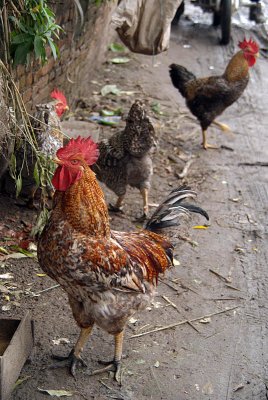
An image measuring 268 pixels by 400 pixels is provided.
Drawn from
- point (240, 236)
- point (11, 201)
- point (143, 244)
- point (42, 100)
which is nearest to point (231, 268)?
point (240, 236)

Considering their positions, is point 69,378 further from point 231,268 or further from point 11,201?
point 11,201

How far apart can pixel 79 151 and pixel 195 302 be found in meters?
1.86

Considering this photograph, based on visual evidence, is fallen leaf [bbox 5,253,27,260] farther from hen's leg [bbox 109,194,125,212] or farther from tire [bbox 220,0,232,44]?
tire [bbox 220,0,232,44]

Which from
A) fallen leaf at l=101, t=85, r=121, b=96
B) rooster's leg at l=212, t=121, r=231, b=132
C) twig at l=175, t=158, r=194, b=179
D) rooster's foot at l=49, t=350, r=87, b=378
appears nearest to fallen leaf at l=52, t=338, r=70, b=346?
rooster's foot at l=49, t=350, r=87, b=378

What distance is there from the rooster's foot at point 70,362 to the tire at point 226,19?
8.63 metres

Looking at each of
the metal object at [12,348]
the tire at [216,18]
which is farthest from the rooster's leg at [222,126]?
the tire at [216,18]

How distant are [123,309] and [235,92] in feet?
15.4

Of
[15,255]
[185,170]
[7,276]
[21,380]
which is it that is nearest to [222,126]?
[185,170]

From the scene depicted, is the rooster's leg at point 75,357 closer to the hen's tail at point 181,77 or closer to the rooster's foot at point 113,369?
the rooster's foot at point 113,369

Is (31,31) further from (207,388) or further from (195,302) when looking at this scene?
(207,388)

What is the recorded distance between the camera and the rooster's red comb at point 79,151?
3915mm

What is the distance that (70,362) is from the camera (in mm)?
4363

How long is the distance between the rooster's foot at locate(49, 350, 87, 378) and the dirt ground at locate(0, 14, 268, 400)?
47 mm

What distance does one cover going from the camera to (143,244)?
4.30m
